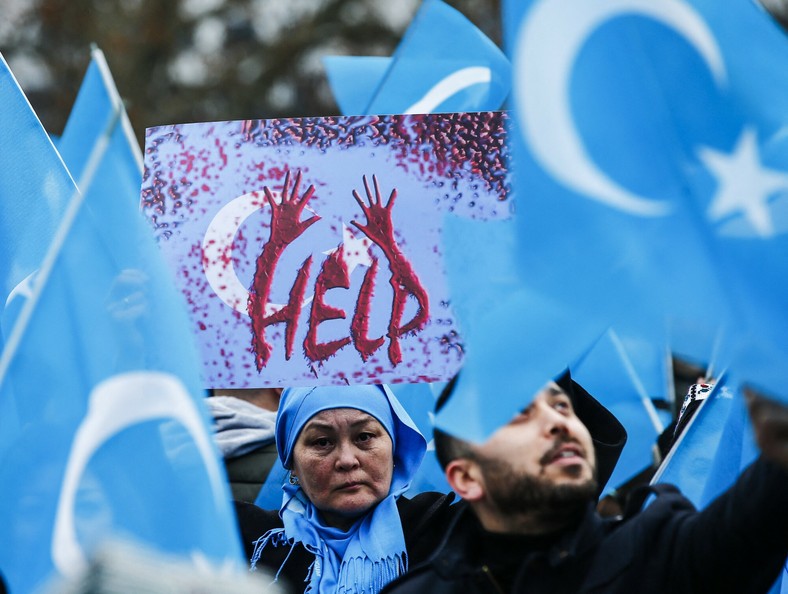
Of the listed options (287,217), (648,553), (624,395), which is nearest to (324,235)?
(287,217)

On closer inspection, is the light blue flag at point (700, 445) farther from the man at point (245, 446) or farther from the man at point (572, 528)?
the man at point (245, 446)

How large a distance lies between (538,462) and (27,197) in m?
1.55

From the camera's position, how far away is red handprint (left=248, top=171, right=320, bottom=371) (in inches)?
125

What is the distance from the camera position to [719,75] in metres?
2.41

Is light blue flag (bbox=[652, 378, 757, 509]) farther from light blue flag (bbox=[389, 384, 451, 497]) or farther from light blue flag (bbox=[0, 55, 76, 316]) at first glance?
light blue flag (bbox=[0, 55, 76, 316])

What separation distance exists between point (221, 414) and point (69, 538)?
1.78 metres

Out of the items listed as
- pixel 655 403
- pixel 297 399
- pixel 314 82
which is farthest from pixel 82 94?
pixel 314 82

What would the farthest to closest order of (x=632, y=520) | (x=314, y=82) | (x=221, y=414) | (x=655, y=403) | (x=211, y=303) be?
(x=314, y=82) < (x=655, y=403) < (x=221, y=414) < (x=211, y=303) < (x=632, y=520)

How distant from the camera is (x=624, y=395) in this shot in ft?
15.0

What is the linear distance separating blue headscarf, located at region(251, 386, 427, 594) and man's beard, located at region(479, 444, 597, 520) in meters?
0.70

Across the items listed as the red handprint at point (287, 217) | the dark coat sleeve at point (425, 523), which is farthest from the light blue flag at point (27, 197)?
the dark coat sleeve at point (425, 523)

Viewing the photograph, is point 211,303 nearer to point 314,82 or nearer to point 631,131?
point 631,131

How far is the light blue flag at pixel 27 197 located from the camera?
353cm

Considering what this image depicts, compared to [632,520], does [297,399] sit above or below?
above
